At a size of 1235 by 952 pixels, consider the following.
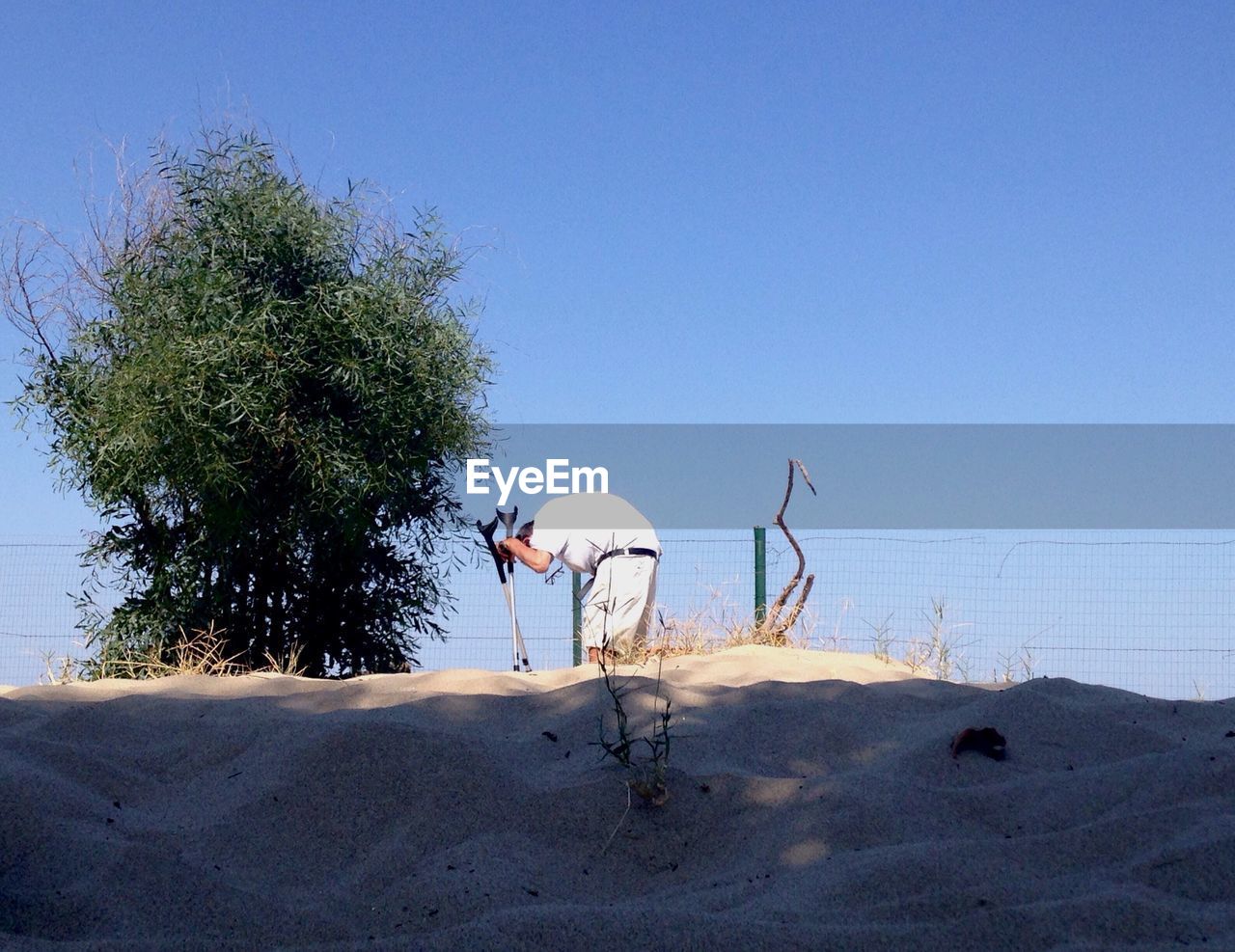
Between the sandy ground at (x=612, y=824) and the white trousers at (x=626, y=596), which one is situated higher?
the white trousers at (x=626, y=596)

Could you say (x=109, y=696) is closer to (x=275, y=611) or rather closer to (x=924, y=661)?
(x=275, y=611)

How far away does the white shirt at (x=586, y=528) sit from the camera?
7.60 m

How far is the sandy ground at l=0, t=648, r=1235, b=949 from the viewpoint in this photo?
2.65 m

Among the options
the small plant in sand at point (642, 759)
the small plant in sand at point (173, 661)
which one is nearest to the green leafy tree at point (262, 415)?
the small plant in sand at point (173, 661)

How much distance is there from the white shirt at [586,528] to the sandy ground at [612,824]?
2.84 metres

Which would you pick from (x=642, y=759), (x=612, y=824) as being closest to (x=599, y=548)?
(x=642, y=759)

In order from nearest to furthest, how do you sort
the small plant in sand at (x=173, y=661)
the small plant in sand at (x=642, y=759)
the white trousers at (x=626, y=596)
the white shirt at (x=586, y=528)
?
the small plant in sand at (x=642, y=759)
the small plant in sand at (x=173, y=661)
the white trousers at (x=626, y=596)
the white shirt at (x=586, y=528)

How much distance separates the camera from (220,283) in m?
7.14

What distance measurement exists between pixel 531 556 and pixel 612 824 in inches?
168

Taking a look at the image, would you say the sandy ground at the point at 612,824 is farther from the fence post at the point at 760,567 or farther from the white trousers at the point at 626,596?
the fence post at the point at 760,567

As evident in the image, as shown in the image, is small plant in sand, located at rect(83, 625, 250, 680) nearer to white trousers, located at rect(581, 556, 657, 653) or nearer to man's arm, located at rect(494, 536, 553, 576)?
man's arm, located at rect(494, 536, 553, 576)

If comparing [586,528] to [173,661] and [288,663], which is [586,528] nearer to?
[288,663]

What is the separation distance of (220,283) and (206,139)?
4.05 feet

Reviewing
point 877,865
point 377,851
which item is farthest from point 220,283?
point 877,865
